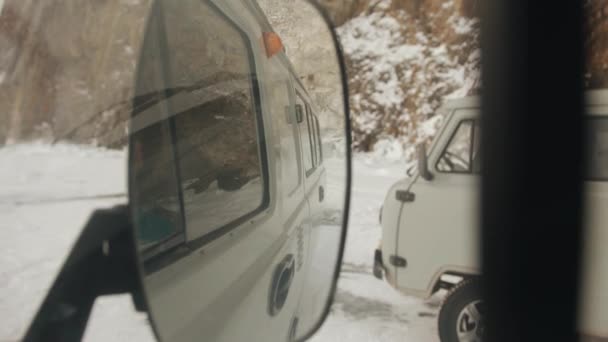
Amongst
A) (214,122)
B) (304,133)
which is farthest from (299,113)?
(214,122)

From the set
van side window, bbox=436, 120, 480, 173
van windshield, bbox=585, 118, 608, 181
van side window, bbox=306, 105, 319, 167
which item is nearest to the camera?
van side window, bbox=306, 105, 319, 167

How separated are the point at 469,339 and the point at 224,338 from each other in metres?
2.27

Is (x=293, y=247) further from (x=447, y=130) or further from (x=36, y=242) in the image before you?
(x=447, y=130)

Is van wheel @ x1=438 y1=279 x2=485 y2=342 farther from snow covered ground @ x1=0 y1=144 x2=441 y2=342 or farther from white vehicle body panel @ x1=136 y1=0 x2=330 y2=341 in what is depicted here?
snow covered ground @ x1=0 y1=144 x2=441 y2=342

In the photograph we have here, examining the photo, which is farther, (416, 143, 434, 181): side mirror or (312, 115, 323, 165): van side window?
(416, 143, 434, 181): side mirror

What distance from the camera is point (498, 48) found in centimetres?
685

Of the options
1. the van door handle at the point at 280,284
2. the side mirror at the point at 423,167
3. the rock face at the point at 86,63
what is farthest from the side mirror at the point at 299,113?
the side mirror at the point at 423,167

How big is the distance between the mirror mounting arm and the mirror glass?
33mm

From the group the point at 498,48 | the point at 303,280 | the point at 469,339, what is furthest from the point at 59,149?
the point at 498,48

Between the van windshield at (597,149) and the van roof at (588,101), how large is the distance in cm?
11

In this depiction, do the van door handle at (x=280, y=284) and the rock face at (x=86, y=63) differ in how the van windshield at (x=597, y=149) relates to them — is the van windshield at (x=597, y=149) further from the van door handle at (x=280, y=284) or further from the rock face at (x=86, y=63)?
the van door handle at (x=280, y=284)

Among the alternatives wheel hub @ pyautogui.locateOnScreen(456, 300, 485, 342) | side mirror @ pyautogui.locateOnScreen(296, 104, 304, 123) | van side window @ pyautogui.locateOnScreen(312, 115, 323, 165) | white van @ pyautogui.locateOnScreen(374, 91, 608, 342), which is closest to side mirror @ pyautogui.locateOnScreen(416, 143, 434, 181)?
white van @ pyautogui.locateOnScreen(374, 91, 608, 342)

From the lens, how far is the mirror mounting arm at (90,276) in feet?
2.48

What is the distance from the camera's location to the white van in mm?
2607
